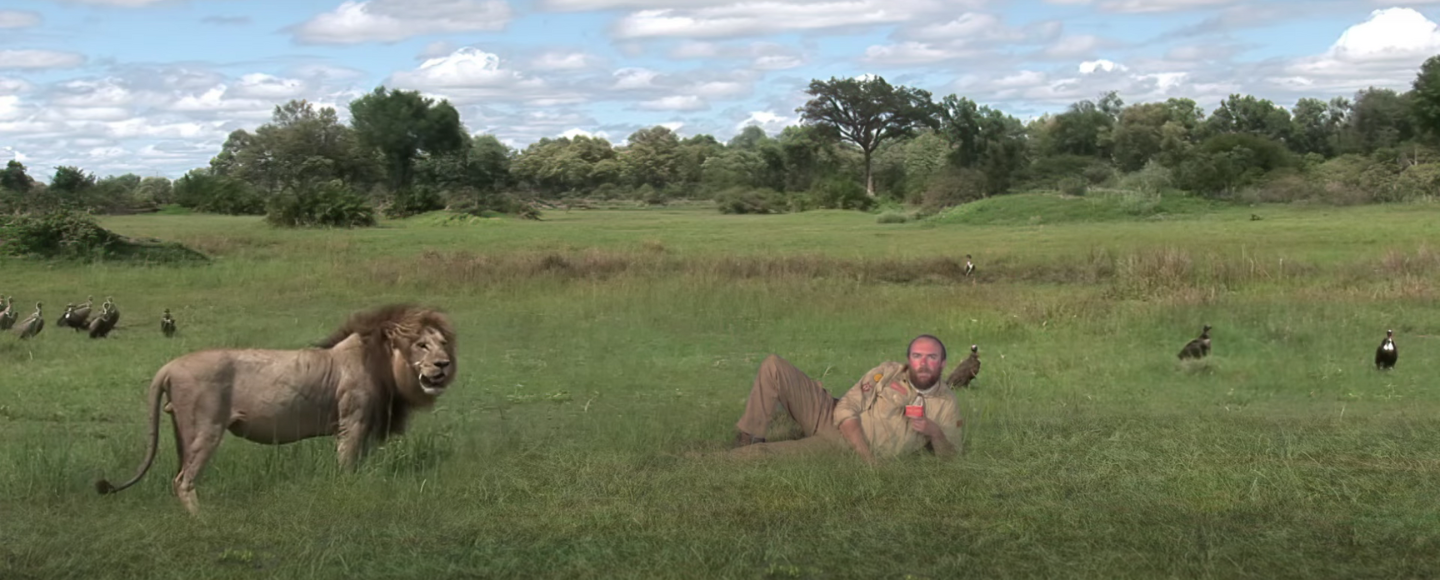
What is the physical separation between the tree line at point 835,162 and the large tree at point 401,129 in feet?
0.27

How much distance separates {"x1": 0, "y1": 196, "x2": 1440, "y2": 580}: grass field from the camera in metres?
5.36

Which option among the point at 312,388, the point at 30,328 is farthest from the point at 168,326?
the point at 312,388

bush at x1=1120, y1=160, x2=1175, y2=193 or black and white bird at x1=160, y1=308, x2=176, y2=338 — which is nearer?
Answer: black and white bird at x1=160, y1=308, x2=176, y2=338

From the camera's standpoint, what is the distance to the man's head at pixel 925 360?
6957mm

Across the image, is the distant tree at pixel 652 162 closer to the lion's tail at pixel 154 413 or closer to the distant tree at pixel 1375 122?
the distant tree at pixel 1375 122

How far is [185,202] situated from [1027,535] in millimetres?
55386

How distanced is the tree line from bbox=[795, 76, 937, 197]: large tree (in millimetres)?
87

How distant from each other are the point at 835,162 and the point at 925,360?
66.2 metres

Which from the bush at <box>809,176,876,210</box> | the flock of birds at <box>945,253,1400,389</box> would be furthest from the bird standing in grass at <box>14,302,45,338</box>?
the bush at <box>809,176,876,210</box>

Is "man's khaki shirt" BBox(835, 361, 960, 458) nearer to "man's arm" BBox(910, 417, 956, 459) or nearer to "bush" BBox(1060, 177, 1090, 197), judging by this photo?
"man's arm" BBox(910, 417, 956, 459)

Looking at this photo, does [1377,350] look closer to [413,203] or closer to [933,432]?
[933,432]

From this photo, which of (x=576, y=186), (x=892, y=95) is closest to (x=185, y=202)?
(x=576, y=186)

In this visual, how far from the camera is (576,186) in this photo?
80.7m

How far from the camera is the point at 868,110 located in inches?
2815
